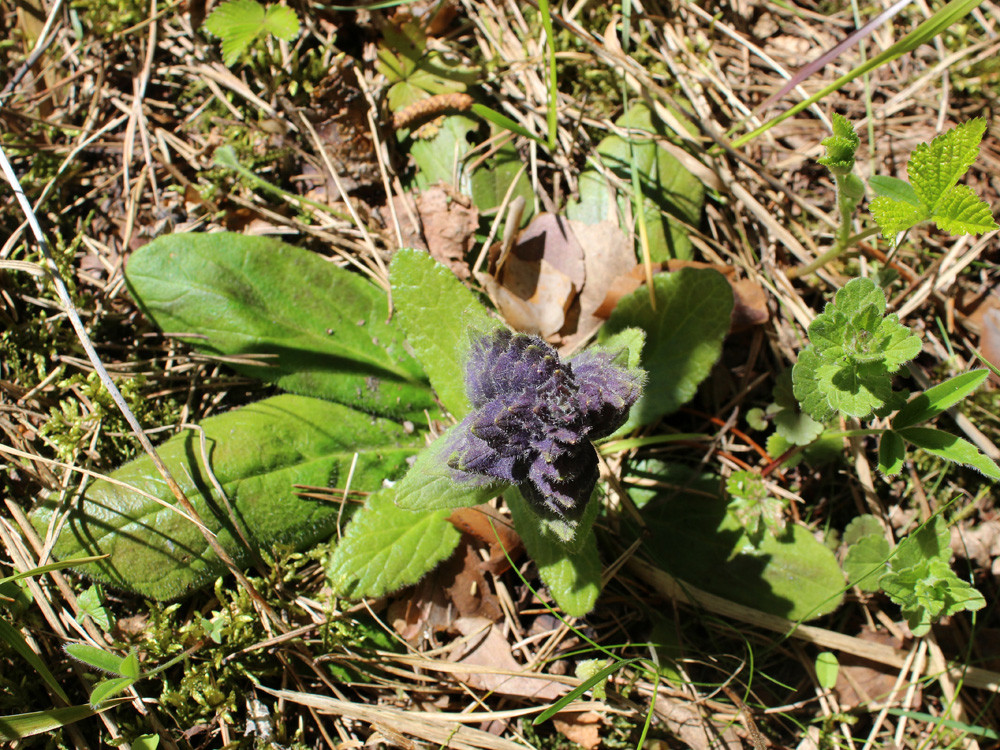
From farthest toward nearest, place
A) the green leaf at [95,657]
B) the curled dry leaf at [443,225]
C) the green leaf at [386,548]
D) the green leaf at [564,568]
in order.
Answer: the curled dry leaf at [443,225]
the green leaf at [386,548]
the green leaf at [564,568]
the green leaf at [95,657]

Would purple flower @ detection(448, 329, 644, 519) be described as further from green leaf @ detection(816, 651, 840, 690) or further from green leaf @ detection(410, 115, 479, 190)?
green leaf @ detection(816, 651, 840, 690)

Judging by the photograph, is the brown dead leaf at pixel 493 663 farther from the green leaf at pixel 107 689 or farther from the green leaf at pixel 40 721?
the green leaf at pixel 40 721

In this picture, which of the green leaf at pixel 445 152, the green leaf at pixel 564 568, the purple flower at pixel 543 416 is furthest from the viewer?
the green leaf at pixel 445 152

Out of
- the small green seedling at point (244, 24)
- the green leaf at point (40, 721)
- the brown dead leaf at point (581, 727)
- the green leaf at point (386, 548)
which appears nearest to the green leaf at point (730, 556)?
the brown dead leaf at point (581, 727)

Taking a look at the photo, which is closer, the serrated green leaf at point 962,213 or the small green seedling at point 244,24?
the serrated green leaf at point 962,213

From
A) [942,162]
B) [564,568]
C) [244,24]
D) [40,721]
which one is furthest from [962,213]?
[40,721]

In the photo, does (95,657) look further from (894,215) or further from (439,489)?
(894,215)
